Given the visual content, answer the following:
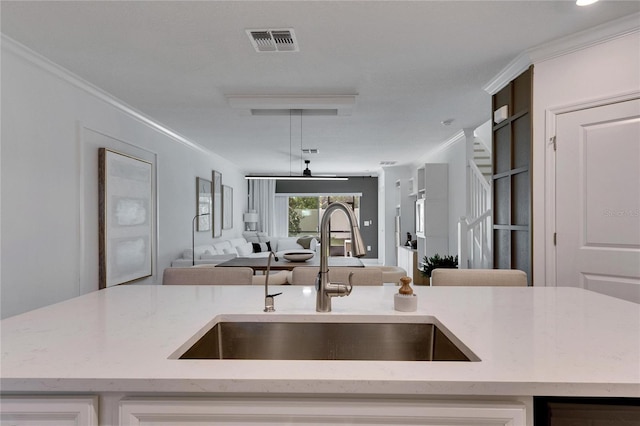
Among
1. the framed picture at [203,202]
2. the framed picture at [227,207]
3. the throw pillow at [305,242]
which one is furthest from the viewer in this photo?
the throw pillow at [305,242]

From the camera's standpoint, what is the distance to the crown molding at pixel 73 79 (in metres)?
2.67

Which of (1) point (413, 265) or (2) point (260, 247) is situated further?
(2) point (260, 247)

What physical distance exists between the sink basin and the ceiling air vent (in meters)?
1.95

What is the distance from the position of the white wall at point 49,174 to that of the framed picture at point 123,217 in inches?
3.2

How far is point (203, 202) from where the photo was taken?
22.2ft

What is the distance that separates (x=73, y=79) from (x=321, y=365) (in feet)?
11.6

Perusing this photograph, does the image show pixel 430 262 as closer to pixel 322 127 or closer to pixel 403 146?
pixel 403 146

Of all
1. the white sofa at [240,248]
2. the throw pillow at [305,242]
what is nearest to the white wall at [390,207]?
the white sofa at [240,248]

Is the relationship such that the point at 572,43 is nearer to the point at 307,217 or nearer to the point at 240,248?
the point at 240,248

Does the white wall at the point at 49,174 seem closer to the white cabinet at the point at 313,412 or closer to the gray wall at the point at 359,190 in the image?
the white cabinet at the point at 313,412

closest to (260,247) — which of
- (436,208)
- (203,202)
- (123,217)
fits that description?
(203,202)

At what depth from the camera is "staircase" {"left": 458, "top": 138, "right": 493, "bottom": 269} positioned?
14.8 ft

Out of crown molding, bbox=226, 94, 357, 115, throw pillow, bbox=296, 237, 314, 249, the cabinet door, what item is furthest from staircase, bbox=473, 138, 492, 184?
the cabinet door

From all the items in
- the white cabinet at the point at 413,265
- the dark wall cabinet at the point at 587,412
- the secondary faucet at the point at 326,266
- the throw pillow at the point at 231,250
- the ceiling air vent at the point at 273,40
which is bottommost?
the white cabinet at the point at 413,265
